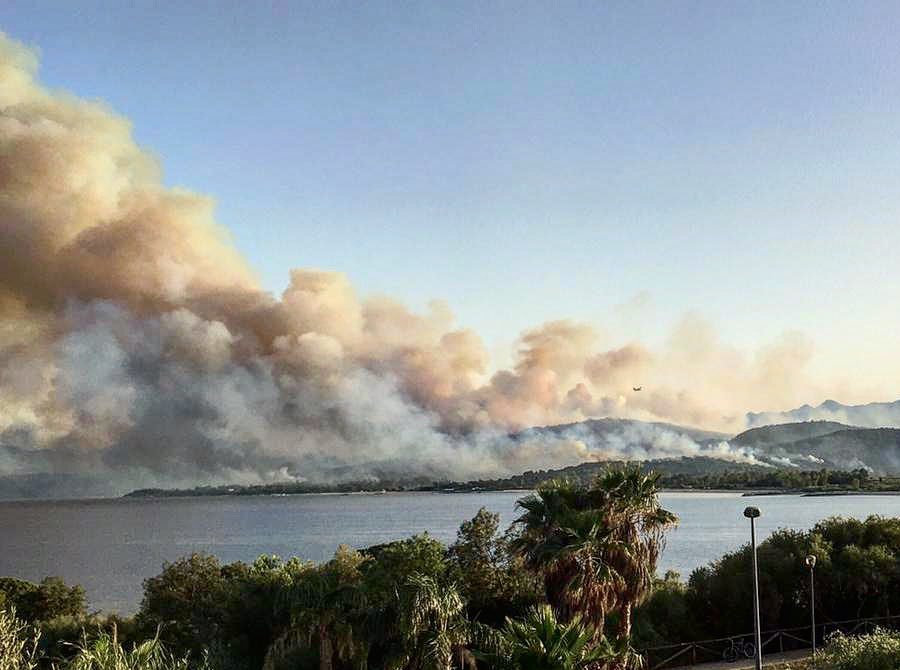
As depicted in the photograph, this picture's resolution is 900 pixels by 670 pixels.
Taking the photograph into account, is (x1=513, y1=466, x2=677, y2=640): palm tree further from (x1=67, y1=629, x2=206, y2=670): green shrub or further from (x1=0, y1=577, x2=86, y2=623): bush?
(x1=0, y1=577, x2=86, y2=623): bush

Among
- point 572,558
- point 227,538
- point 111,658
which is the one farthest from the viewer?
point 227,538

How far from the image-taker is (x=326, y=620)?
1931cm

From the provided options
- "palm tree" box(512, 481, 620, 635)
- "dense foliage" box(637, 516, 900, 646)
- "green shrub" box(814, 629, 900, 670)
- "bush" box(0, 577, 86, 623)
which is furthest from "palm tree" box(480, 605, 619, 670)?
"bush" box(0, 577, 86, 623)

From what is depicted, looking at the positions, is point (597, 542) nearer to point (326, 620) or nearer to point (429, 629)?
point (429, 629)

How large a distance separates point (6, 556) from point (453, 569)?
102m

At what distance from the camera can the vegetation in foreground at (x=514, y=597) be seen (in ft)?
59.6

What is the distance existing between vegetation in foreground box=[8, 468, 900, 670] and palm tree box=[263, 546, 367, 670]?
1.2 inches

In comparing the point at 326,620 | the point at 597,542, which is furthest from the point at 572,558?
the point at 326,620

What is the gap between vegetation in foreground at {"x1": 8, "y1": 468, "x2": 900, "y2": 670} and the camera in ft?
59.6

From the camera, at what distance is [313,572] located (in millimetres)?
20781

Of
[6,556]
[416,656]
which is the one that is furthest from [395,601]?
[6,556]

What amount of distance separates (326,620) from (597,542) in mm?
6077

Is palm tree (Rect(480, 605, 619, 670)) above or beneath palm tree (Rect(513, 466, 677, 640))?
beneath

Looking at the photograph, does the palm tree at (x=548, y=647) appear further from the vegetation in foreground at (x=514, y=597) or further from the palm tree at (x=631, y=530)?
the palm tree at (x=631, y=530)
